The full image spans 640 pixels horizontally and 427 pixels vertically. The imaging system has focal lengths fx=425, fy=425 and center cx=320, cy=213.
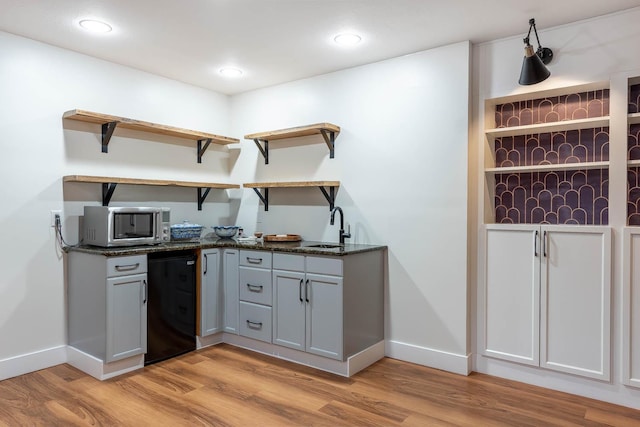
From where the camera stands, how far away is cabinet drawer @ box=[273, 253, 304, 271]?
3.23 m

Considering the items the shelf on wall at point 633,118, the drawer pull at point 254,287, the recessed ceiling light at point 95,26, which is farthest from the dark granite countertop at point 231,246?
the shelf on wall at point 633,118

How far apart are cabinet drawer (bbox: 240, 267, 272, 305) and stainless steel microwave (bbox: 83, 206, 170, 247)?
72cm

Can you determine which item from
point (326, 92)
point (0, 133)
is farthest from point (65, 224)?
point (326, 92)

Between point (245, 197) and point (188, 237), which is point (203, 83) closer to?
point (245, 197)

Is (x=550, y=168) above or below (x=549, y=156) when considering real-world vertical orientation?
below

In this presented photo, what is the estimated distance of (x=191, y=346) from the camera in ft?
11.6

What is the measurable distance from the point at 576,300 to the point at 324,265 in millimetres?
1674

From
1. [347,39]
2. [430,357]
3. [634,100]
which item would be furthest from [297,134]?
[634,100]

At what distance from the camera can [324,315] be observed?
122 inches

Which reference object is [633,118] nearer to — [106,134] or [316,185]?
[316,185]

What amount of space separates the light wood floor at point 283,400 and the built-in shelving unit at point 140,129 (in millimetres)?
1868

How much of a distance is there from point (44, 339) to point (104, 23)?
231cm

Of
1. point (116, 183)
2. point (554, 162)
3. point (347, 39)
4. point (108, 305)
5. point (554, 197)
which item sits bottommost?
point (108, 305)

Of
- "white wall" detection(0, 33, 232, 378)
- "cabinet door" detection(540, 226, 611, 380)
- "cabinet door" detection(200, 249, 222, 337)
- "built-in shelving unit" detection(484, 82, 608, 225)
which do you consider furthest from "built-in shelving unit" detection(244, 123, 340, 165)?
"cabinet door" detection(540, 226, 611, 380)
